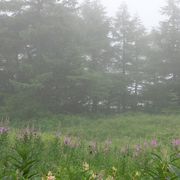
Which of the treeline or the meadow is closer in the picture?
the meadow

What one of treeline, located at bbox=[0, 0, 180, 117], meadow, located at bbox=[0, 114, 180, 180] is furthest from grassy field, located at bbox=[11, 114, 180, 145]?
treeline, located at bbox=[0, 0, 180, 117]

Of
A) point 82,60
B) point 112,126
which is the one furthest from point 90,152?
point 82,60

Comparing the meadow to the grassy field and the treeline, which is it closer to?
the grassy field

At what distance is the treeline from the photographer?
26812 millimetres

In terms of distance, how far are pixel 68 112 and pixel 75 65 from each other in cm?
353

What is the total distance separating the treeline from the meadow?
11.8ft

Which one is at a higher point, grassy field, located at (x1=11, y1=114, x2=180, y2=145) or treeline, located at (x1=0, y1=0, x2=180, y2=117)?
treeline, located at (x1=0, y1=0, x2=180, y2=117)

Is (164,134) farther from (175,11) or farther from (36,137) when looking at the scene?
(175,11)

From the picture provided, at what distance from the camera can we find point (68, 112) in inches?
1091

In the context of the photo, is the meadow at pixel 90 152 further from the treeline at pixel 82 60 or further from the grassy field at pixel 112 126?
the treeline at pixel 82 60

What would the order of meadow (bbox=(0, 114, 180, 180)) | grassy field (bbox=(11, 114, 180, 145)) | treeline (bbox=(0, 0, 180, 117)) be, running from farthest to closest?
treeline (bbox=(0, 0, 180, 117)) < grassy field (bbox=(11, 114, 180, 145)) < meadow (bbox=(0, 114, 180, 180))

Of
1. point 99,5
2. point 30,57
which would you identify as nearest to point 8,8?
point 30,57

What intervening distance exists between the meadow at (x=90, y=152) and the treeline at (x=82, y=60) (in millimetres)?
3590

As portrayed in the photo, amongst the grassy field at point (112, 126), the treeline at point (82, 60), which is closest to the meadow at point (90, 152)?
the grassy field at point (112, 126)
